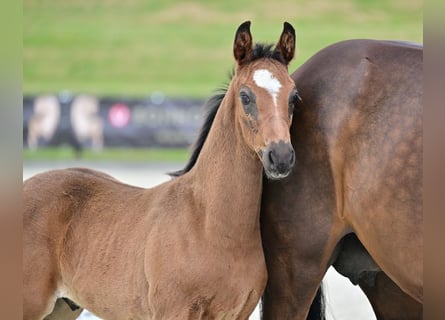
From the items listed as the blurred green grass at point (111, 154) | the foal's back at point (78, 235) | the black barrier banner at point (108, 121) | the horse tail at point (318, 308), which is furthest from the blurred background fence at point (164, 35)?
the horse tail at point (318, 308)

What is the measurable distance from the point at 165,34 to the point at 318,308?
2608 cm

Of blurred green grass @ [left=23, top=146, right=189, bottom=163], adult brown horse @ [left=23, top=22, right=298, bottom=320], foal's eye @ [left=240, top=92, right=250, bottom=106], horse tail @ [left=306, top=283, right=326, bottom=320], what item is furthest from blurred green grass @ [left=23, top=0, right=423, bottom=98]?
foal's eye @ [left=240, top=92, right=250, bottom=106]

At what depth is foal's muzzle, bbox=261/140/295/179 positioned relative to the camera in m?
2.59

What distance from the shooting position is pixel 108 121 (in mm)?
15398

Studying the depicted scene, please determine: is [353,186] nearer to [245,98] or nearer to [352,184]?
[352,184]

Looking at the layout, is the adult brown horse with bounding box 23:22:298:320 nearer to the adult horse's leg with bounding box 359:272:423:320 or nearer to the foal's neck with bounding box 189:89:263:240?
the foal's neck with bounding box 189:89:263:240

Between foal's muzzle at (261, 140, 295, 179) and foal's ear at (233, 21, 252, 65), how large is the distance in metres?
0.51

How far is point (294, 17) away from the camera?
29812mm

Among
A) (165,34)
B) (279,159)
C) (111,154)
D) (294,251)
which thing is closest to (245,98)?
(279,159)

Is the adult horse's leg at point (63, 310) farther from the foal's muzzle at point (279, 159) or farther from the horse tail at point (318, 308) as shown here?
the foal's muzzle at point (279, 159)

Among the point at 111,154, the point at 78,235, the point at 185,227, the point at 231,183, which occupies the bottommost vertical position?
the point at 111,154

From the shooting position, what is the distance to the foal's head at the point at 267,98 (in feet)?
8.66

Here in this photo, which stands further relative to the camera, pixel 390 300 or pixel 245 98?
pixel 390 300

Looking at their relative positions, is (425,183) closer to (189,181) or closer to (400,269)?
(400,269)
